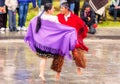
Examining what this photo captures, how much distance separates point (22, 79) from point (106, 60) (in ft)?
11.4

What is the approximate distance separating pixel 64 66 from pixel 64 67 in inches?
6.2

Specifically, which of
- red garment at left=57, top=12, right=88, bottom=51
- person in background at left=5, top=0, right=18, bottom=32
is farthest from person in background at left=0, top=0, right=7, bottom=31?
red garment at left=57, top=12, right=88, bottom=51

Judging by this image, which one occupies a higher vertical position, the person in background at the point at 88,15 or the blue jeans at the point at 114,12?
the person in background at the point at 88,15

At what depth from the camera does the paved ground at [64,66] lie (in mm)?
10926

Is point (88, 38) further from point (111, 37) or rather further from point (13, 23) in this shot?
point (13, 23)

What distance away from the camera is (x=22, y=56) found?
14.2 m

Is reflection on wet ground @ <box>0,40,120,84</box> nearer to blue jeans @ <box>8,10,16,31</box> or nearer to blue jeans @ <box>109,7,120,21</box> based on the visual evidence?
blue jeans @ <box>8,10,16,31</box>

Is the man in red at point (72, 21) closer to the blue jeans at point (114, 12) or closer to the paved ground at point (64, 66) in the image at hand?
the paved ground at point (64, 66)

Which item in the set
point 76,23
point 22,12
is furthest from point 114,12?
point 76,23

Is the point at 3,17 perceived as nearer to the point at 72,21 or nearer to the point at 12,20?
the point at 12,20

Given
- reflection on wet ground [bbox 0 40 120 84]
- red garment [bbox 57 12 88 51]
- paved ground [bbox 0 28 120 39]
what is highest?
red garment [bbox 57 12 88 51]

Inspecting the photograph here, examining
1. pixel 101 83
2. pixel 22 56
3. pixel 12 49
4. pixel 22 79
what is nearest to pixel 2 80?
pixel 22 79

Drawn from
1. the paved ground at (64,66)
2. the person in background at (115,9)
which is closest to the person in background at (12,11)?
the paved ground at (64,66)

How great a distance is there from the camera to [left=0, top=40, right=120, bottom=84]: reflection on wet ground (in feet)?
35.7
